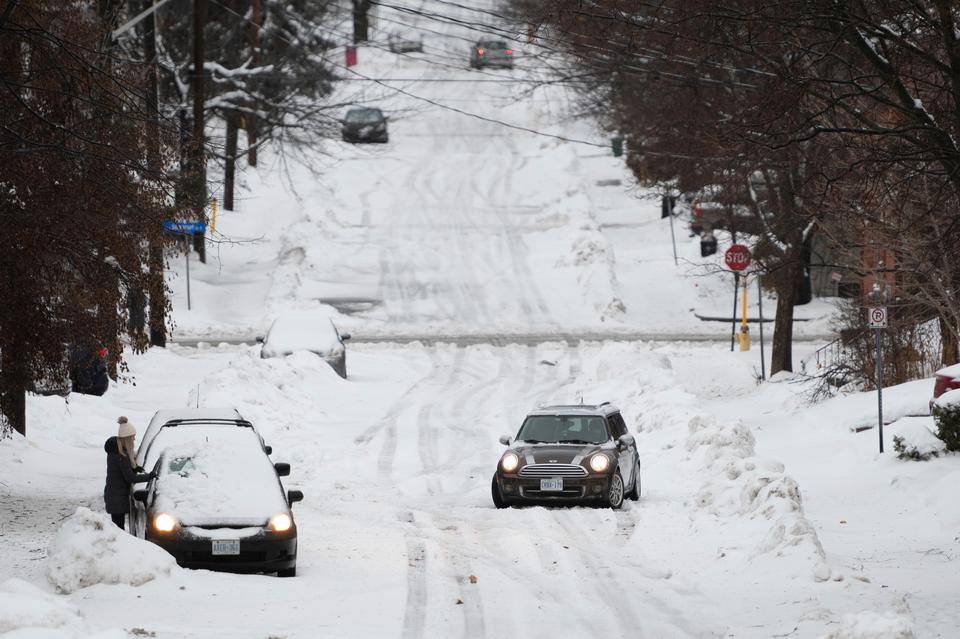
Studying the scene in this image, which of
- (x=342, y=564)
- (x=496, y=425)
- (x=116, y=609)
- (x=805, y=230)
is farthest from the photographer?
(x=805, y=230)

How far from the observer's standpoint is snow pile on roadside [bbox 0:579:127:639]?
819 centimetres

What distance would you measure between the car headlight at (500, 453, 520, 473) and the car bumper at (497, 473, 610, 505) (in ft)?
0.31

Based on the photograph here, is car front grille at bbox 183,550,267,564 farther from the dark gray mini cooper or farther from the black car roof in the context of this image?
the black car roof

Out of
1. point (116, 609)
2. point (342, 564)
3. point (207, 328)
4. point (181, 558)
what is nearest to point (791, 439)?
point (342, 564)

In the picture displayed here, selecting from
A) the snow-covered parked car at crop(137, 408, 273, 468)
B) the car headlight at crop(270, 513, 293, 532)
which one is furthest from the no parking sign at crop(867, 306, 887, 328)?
the car headlight at crop(270, 513, 293, 532)

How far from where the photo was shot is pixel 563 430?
58.3 ft

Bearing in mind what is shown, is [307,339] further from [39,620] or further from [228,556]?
[39,620]

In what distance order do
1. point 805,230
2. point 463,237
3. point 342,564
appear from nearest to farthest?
1. point 342,564
2. point 805,230
3. point 463,237

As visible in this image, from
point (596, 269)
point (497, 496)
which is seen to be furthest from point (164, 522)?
point (596, 269)

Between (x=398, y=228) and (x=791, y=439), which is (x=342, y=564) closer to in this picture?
(x=791, y=439)

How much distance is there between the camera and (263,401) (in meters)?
23.3

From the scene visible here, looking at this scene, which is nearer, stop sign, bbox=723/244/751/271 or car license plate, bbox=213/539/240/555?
car license plate, bbox=213/539/240/555

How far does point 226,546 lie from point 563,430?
7.00 meters

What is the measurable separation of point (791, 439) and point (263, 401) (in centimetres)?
949
